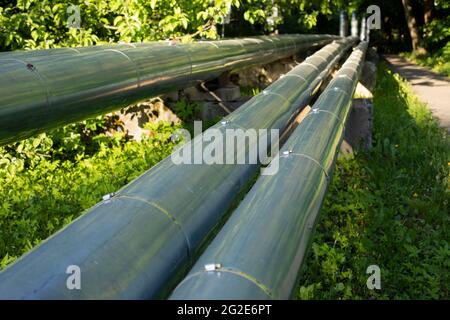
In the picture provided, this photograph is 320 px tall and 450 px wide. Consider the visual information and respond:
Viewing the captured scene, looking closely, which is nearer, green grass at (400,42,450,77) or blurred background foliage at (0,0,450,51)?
blurred background foliage at (0,0,450,51)

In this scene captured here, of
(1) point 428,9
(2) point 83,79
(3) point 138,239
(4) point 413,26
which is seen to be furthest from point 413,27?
(3) point 138,239

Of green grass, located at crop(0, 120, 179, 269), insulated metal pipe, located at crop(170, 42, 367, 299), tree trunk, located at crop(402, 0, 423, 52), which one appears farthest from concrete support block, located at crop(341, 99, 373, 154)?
tree trunk, located at crop(402, 0, 423, 52)

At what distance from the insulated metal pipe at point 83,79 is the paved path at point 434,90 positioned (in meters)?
4.55

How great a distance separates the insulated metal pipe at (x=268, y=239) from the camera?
1.52m

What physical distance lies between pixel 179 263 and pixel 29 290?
0.61 meters

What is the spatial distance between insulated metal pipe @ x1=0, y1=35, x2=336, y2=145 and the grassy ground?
1.71m

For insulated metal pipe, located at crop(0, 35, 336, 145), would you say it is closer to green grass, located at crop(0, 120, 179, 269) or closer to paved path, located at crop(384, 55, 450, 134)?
green grass, located at crop(0, 120, 179, 269)

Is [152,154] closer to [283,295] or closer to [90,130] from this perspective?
[90,130]

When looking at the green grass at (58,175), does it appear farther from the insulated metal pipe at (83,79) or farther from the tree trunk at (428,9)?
the tree trunk at (428,9)

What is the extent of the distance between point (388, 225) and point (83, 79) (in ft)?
8.52

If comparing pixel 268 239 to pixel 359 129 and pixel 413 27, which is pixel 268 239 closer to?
pixel 359 129

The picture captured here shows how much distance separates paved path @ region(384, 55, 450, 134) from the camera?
9.28 meters

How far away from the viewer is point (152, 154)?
584 cm
